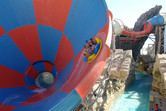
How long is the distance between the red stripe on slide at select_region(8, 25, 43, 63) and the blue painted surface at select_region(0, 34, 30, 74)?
0.28ft

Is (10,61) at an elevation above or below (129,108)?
above

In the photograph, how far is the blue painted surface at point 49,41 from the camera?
104 inches

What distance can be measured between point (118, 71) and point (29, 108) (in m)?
3.20

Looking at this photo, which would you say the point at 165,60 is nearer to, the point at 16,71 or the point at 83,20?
the point at 83,20

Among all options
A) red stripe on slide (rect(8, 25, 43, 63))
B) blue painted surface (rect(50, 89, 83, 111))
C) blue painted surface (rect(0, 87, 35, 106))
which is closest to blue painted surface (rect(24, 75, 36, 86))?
blue painted surface (rect(0, 87, 35, 106))

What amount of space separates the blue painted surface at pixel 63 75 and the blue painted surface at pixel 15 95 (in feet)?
2.03

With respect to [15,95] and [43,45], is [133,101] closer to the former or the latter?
[43,45]

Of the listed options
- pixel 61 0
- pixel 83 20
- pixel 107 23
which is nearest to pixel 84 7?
pixel 83 20

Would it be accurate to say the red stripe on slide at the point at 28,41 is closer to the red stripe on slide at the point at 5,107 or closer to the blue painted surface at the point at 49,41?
the blue painted surface at the point at 49,41

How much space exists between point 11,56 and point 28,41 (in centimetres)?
47

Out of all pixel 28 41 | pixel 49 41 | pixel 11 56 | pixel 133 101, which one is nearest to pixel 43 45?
pixel 49 41

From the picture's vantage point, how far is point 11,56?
7.92 ft

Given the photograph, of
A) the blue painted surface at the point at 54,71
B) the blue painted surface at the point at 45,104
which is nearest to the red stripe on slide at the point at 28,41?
the blue painted surface at the point at 54,71

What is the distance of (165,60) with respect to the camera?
3568 millimetres
